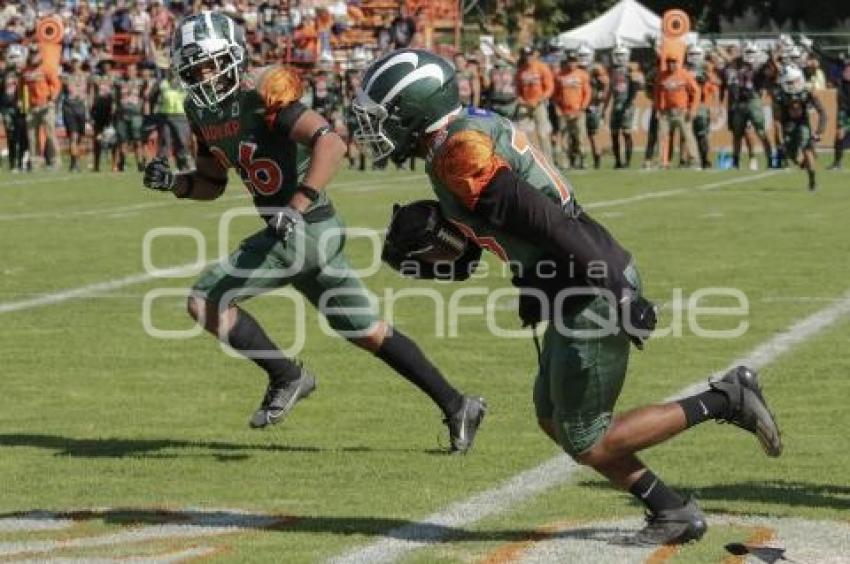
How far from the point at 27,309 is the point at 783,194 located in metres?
12.7

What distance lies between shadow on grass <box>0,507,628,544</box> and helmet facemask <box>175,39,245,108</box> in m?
1.80

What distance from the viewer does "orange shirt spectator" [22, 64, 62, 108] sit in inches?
1228

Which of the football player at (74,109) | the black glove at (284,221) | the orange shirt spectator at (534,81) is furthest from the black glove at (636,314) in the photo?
the football player at (74,109)

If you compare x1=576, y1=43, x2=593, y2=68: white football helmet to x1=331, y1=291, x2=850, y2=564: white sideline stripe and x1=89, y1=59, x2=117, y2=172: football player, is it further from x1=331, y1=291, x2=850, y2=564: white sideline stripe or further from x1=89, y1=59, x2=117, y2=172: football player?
x1=331, y1=291, x2=850, y2=564: white sideline stripe

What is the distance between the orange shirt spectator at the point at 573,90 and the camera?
102 feet

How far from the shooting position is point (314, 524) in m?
6.41

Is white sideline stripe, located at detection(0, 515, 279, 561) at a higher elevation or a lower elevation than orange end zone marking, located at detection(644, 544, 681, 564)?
lower

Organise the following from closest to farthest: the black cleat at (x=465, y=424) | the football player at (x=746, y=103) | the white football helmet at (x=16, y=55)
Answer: the black cleat at (x=465, y=424) → the football player at (x=746, y=103) → the white football helmet at (x=16, y=55)

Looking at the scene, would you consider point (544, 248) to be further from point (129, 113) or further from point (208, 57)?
point (129, 113)

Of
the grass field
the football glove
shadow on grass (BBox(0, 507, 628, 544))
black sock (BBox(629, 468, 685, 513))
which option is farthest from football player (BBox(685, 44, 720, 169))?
the football glove

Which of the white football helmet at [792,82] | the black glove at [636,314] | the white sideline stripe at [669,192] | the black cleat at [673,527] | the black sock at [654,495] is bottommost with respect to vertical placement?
the white sideline stripe at [669,192]

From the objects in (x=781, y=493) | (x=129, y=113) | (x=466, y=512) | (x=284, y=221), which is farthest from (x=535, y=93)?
(x=466, y=512)

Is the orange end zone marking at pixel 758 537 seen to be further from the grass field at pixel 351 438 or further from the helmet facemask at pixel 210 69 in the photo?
the helmet facemask at pixel 210 69

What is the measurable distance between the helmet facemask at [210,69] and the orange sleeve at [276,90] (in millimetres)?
107
